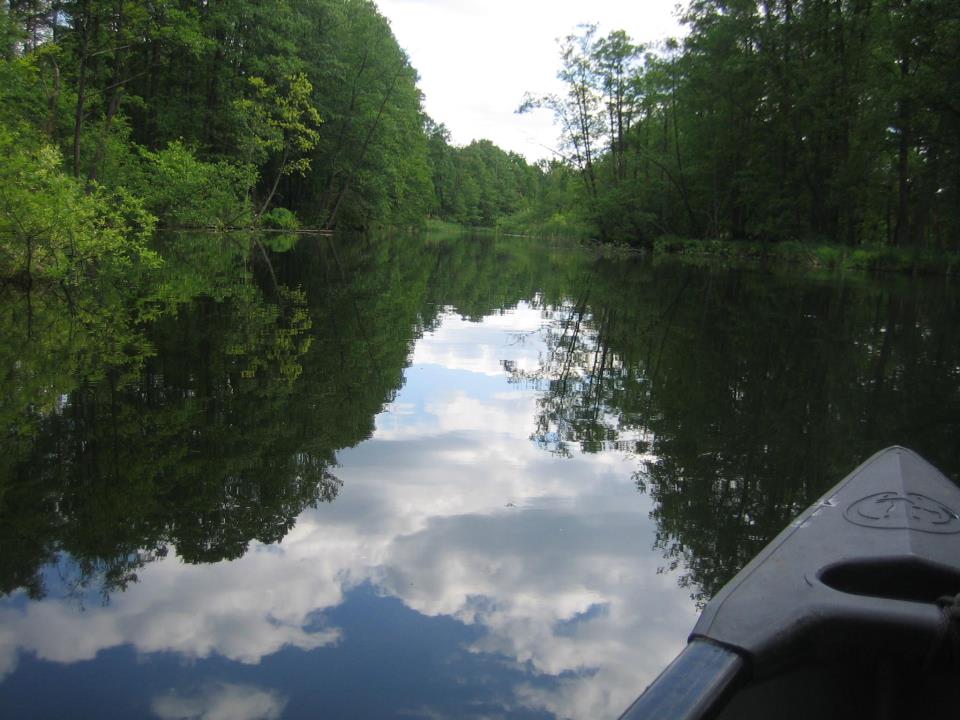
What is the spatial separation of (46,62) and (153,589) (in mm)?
24620

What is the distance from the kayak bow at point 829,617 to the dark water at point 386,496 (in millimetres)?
713

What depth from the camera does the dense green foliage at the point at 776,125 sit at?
2375 cm

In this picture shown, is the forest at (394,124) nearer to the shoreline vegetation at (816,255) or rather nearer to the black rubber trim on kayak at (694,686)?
the shoreline vegetation at (816,255)

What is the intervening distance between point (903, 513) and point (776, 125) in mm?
32910

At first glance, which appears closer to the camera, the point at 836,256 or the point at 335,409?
the point at 335,409

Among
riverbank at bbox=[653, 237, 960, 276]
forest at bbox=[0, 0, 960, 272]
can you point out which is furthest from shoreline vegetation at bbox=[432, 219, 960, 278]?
forest at bbox=[0, 0, 960, 272]

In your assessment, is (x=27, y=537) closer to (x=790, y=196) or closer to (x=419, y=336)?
(x=419, y=336)

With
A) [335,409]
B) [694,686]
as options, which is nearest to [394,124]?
[335,409]

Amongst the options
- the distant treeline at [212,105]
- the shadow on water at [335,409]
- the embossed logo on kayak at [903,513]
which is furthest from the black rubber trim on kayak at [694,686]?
the distant treeline at [212,105]

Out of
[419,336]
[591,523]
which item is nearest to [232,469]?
[591,523]

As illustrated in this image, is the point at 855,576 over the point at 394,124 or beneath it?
beneath

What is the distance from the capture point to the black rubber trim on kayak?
127 cm

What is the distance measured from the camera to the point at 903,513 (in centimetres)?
235

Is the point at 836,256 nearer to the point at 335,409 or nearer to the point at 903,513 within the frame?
the point at 335,409
